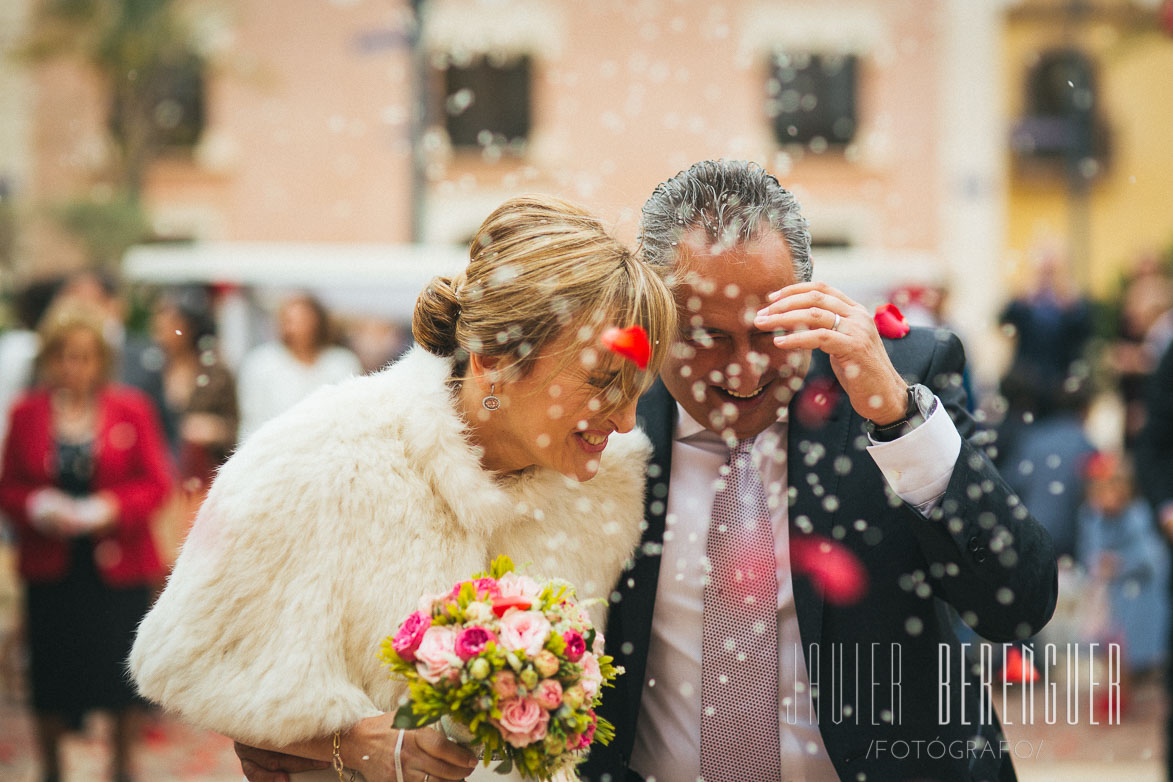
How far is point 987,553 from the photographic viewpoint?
207 centimetres

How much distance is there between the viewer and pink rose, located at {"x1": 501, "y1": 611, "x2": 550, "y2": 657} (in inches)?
73.3

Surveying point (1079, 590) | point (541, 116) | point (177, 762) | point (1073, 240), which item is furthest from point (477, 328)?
point (1073, 240)

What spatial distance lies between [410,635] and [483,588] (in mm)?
143

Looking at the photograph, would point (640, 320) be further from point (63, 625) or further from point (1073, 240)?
point (1073, 240)

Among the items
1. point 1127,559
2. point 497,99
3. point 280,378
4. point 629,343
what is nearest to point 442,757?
point 629,343

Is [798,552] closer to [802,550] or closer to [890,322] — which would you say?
[802,550]

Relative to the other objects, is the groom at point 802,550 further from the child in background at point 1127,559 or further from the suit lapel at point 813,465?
the child in background at point 1127,559

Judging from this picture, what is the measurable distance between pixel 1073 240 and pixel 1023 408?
12.6 metres

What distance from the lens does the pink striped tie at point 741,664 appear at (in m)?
2.22

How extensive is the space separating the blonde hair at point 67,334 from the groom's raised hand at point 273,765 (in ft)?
11.1

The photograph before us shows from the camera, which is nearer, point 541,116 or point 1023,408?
point 1023,408

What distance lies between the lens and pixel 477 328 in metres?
2.12

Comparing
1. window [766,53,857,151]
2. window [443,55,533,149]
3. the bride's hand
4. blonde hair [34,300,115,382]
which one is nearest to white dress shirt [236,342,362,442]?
blonde hair [34,300,115,382]

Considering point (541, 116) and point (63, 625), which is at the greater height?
point (541, 116)
